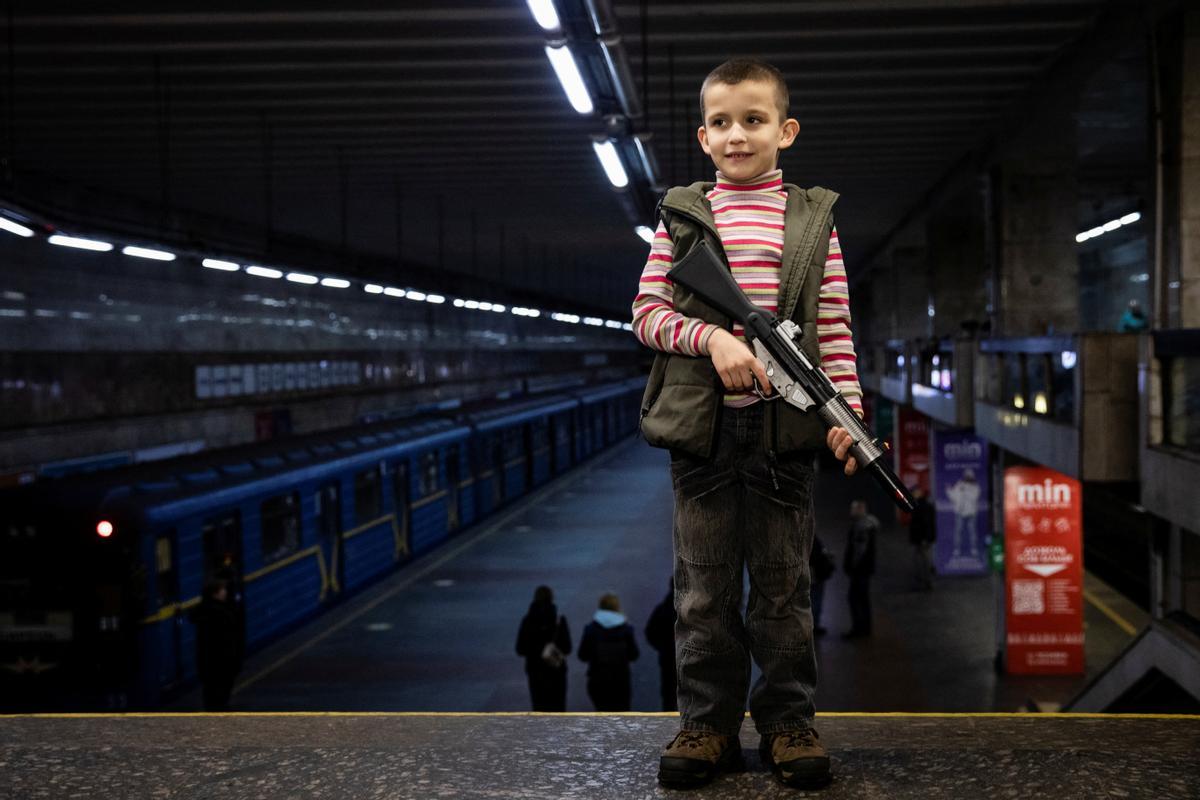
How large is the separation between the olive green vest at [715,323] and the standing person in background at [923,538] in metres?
16.7

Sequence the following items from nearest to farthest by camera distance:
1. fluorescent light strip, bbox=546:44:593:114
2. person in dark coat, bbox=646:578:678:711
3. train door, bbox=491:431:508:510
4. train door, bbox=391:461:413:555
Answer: fluorescent light strip, bbox=546:44:593:114, person in dark coat, bbox=646:578:678:711, train door, bbox=391:461:413:555, train door, bbox=491:431:508:510

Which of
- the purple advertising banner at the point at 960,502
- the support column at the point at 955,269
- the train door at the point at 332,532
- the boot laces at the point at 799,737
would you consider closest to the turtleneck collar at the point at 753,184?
the boot laces at the point at 799,737

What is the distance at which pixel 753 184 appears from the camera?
132 inches

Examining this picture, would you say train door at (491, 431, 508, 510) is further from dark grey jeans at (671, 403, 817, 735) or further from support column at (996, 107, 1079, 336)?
dark grey jeans at (671, 403, 817, 735)

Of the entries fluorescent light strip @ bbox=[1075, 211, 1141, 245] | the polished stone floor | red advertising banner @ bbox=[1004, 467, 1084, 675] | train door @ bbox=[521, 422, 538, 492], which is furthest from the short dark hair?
train door @ bbox=[521, 422, 538, 492]

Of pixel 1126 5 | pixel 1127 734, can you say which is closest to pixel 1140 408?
pixel 1126 5

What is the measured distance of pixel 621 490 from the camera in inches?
1367

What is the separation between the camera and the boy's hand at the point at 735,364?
9.77 feet

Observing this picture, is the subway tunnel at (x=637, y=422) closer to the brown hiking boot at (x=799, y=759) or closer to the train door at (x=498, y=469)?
the brown hiking boot at (x=799, y=759)

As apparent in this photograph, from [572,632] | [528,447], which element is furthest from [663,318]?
[528,447]

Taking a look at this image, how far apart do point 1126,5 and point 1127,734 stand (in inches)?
333

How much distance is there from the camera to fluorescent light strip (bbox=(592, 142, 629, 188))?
11666 millimetres

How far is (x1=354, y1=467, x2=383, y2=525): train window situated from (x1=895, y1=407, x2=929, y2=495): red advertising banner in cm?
1094

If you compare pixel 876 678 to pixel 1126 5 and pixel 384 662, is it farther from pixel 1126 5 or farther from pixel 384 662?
pixel 1126 5
